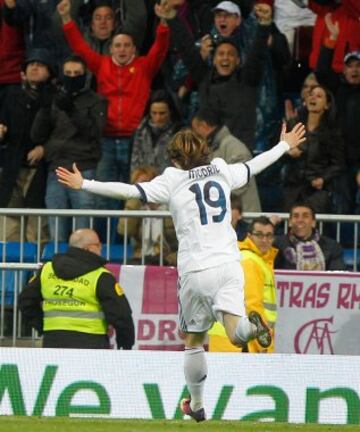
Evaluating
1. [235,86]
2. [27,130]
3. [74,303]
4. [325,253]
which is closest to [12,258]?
[27,130]

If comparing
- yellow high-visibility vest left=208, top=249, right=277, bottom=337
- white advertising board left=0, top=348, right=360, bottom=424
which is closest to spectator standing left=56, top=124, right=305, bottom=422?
white advertising board left=0, top=348, right=360, bottom=424

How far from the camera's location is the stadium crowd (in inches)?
642

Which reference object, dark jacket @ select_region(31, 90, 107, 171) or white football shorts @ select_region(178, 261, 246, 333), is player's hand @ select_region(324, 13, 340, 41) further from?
white football shorts @ select_region(178, 261, 246, 333)

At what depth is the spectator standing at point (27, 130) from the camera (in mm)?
16922

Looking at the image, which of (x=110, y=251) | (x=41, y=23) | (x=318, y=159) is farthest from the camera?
(x=41, y=23)

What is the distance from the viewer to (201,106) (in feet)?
54.3

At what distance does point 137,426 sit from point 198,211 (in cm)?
169

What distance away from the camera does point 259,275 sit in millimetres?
13969

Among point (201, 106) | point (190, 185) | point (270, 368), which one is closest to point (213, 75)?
point (201, 106)

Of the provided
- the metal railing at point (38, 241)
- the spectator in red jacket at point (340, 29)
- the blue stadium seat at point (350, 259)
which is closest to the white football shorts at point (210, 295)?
the metal railing at point (38, 241)

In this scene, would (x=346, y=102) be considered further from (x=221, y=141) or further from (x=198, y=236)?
(x=198, y=236)

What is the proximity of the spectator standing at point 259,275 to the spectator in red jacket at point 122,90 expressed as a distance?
2986 mm

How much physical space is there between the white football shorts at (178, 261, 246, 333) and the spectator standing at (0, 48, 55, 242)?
639 cm

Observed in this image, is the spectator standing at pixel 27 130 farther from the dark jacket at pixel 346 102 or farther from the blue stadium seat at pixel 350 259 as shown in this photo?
the blue stadium seat at pixel 350 259
